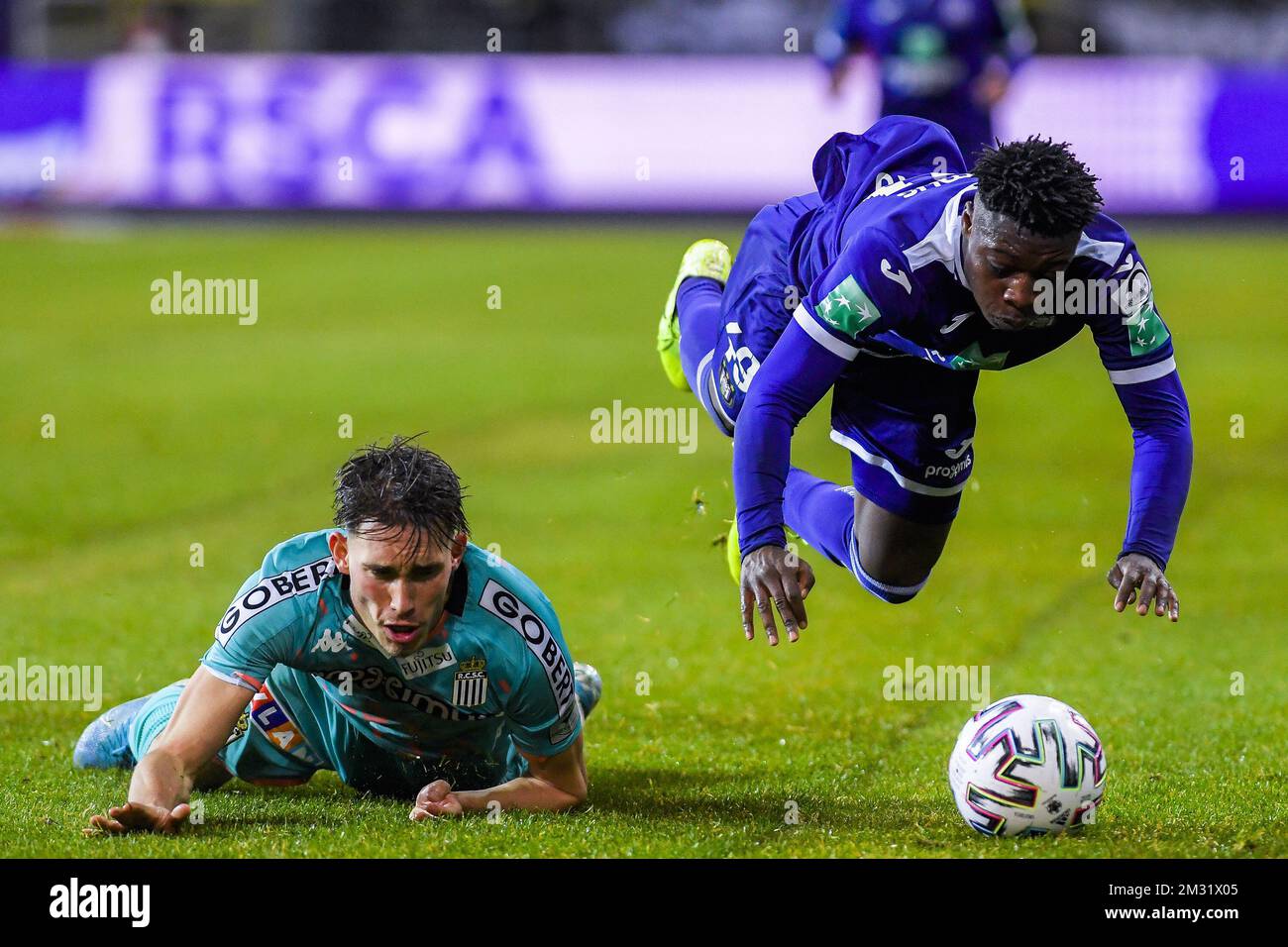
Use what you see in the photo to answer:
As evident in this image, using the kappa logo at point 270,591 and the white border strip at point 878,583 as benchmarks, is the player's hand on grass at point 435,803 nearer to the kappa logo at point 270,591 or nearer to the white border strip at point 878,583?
the kappa logo at point 270,591

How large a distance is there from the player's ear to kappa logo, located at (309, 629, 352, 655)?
199mm

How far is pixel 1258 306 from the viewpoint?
2016cm

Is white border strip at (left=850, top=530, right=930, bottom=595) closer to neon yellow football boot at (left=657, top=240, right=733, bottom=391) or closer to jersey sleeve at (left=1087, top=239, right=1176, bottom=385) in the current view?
neon yellow football boot at (left=657, top=240, right=733, bottom=391)

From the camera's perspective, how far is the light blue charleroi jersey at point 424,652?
5438 millimetres

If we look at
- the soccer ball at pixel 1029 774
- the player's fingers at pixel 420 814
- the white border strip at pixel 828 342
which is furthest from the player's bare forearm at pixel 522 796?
the white border strip at pixel 828 342

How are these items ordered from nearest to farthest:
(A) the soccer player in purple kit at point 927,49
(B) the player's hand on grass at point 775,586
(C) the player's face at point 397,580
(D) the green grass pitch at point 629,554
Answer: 1. (C) the player's face at point 397,580
2. (B) the player's hand on grass at point 775,586
3. (D) the green grass pitch at point 629,554
4. (A) the soccer player in purple kit at point 927,49

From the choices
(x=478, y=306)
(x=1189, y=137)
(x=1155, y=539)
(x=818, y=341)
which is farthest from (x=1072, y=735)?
(x=1189, y=137)

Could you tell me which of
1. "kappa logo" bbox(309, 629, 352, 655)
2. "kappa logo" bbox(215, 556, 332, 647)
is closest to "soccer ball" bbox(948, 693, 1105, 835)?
"kappa logo" bbox(309, 629, 352, 655)

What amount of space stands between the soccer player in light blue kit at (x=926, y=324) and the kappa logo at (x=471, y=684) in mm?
869

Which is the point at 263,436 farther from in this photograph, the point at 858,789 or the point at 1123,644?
the point at 858,789

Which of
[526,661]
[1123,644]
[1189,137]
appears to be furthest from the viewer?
[1189,137]

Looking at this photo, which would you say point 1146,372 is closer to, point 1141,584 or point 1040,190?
point 1141,584

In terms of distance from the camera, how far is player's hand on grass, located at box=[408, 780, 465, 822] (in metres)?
5.66

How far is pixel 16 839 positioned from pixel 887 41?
8503mm
